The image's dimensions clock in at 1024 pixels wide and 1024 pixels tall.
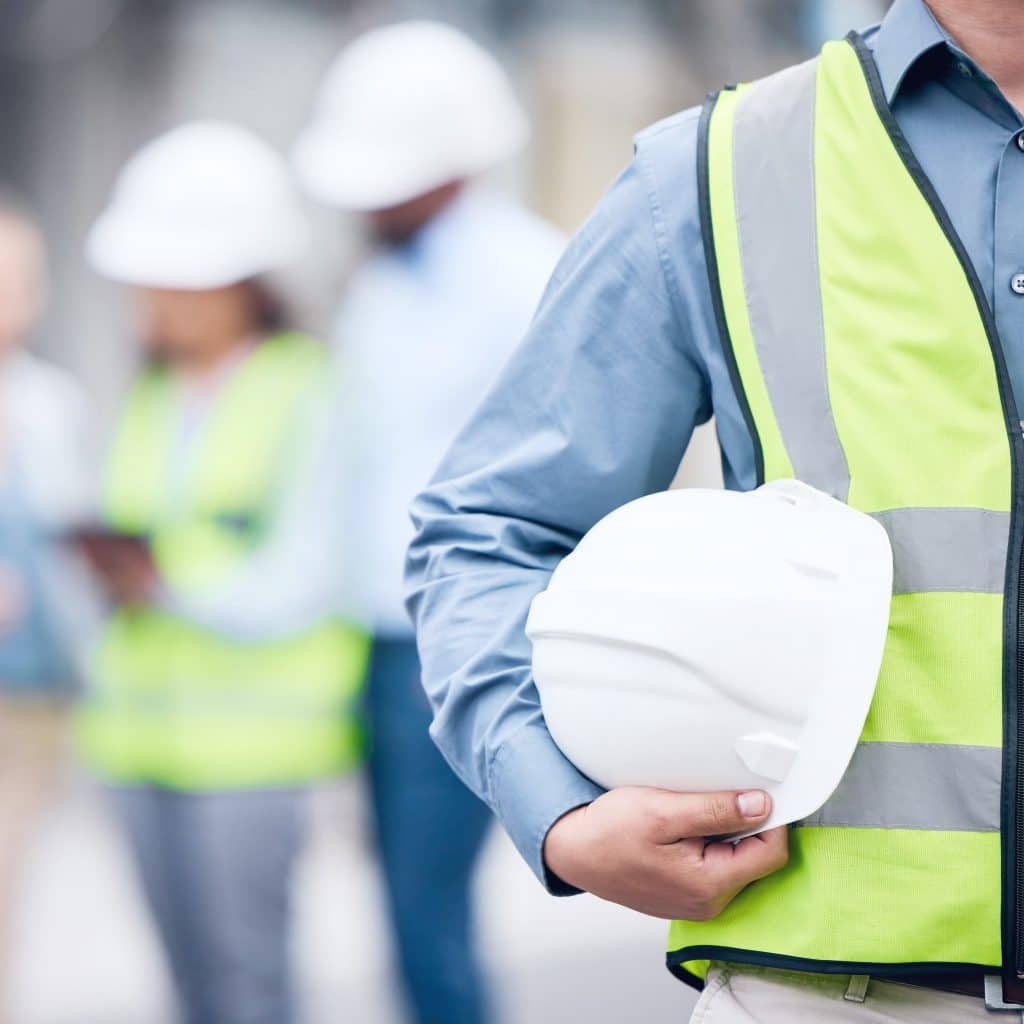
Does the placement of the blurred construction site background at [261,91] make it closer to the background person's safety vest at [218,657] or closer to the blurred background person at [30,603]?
the blurred background person at [30,603]

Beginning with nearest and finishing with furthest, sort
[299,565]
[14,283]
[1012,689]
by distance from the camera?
[1012,689] → [299,565] → [14,283]

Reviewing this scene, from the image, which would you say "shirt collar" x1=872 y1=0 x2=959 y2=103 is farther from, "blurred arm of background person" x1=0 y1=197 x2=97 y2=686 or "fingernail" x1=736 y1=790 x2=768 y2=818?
"blurred arm of background person" x1=0 y1=197 x2=97 y2=686

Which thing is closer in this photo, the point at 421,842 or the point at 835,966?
the point at 835,966

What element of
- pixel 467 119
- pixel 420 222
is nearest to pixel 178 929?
pixel 420 222

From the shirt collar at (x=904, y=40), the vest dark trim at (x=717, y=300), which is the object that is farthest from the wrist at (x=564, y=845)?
the shirt collar at (x=904, y=40)

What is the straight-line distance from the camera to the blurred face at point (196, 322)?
454cm

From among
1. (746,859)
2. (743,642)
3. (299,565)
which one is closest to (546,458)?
(743,642)

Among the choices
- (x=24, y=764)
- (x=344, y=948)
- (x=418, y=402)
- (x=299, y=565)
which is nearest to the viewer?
(x=299, y=565)

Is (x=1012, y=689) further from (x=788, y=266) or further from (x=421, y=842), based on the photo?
(x=421, y=842)

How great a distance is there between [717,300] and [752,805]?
50cm

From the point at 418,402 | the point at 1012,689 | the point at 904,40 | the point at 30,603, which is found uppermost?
the point at 904,40

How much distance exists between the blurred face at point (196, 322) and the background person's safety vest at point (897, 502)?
9.39 feet

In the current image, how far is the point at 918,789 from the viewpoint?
5.43 ft

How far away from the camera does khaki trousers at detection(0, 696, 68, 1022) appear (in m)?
4.62
